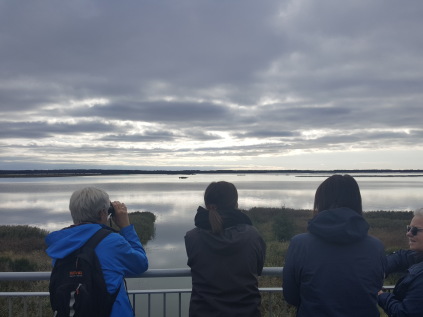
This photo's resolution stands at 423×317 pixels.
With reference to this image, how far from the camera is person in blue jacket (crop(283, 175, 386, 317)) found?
9.35ft

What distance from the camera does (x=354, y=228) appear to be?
286 cm

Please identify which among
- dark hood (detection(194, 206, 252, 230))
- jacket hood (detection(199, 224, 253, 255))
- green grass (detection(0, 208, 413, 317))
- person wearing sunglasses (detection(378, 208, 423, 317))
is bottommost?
green grass (detection(0, 208, 413, 317))

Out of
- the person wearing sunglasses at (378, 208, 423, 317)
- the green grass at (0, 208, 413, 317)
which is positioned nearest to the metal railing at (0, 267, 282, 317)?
the green grass at (0, 208, 413, 317)

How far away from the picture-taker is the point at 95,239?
9.19ft

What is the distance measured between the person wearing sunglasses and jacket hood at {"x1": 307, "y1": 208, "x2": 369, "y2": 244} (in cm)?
45

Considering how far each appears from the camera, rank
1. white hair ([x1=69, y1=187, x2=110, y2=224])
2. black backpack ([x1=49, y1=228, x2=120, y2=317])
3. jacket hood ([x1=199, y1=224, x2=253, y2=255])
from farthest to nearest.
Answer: jacket hood ([x1=199, y1=224, x2=253, y2=255]), white hair ([x1=69, y1=187, x2=110, y2=224]), black backpack ([x1=49, y1=228, x2=120, y2=317])

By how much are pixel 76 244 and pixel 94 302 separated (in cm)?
42

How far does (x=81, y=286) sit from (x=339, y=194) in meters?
1.98

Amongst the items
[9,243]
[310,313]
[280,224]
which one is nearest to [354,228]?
[310,313]

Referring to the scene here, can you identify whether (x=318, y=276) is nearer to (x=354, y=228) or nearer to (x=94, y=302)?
(x=354, y=228)

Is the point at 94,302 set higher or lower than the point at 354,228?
lower

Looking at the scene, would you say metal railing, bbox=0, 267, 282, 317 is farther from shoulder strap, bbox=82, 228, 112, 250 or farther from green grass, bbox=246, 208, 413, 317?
shoulder strap, bbox=82, 228, 112, 250

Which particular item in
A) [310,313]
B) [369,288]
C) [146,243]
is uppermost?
[369,288]

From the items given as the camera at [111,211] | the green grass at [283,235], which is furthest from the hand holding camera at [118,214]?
the green grass at [283,235]
